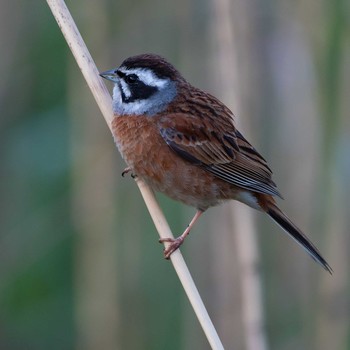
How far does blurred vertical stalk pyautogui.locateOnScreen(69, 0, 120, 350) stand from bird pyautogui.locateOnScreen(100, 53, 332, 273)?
29.0 inches

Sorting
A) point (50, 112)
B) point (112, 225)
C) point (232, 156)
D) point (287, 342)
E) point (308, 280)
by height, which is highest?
point (50, 112)

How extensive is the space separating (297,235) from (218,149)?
59 centimetres

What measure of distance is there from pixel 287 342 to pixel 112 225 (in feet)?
4.04

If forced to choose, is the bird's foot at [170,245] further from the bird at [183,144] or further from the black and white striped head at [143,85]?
the black and white striped head at [143,85]

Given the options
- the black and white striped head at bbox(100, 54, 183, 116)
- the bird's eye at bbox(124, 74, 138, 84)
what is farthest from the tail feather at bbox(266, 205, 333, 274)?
the bird's eye at bbox(124, 74, 138, 84)

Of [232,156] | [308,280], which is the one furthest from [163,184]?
[308,280]

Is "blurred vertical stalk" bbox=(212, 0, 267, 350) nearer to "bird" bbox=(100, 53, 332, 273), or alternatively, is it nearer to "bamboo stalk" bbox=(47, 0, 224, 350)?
"bird" bbox=(100, 53, 332, 273)

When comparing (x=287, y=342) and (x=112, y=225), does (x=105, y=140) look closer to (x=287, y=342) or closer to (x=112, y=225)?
(x=112, y=225)

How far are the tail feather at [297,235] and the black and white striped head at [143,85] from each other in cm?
77

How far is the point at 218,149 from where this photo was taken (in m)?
4.61

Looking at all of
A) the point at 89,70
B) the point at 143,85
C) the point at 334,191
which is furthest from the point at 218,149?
the point at 89,70

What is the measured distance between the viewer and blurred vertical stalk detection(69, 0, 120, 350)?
517cm

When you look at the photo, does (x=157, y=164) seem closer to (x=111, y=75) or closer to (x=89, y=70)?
(x=111, y=75)

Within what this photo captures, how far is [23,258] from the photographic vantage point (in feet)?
17.1
